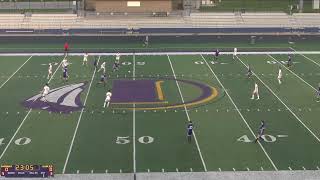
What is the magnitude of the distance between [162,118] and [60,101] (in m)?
5.31

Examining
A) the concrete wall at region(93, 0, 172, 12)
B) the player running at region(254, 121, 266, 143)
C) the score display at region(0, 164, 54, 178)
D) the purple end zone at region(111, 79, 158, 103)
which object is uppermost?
the concrete wall at region(93, 0, 172, 12)

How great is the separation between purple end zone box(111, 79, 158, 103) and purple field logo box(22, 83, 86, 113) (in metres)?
1.76

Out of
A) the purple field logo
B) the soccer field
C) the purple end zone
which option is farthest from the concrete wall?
the purple field logo

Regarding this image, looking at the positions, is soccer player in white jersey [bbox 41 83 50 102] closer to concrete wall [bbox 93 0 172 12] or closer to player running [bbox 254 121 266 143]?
player running [bbox 254 121 266 143]

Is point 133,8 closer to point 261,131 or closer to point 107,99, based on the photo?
point 107,99

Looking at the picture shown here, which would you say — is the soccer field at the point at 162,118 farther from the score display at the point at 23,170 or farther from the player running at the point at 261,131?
the score display at the point at 23,170

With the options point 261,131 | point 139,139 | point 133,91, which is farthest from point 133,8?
point 261,131

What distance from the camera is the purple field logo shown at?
2330 cm

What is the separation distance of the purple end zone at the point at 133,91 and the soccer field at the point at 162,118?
5 cm

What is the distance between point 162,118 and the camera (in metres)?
21.8

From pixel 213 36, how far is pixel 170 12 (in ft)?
29.0

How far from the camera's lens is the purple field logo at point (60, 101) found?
23.3m

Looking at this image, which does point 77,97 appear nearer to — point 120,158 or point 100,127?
point 100,127

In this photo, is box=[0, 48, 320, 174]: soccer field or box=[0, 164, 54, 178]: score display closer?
box=[0, 164, 54, 178]: score display
